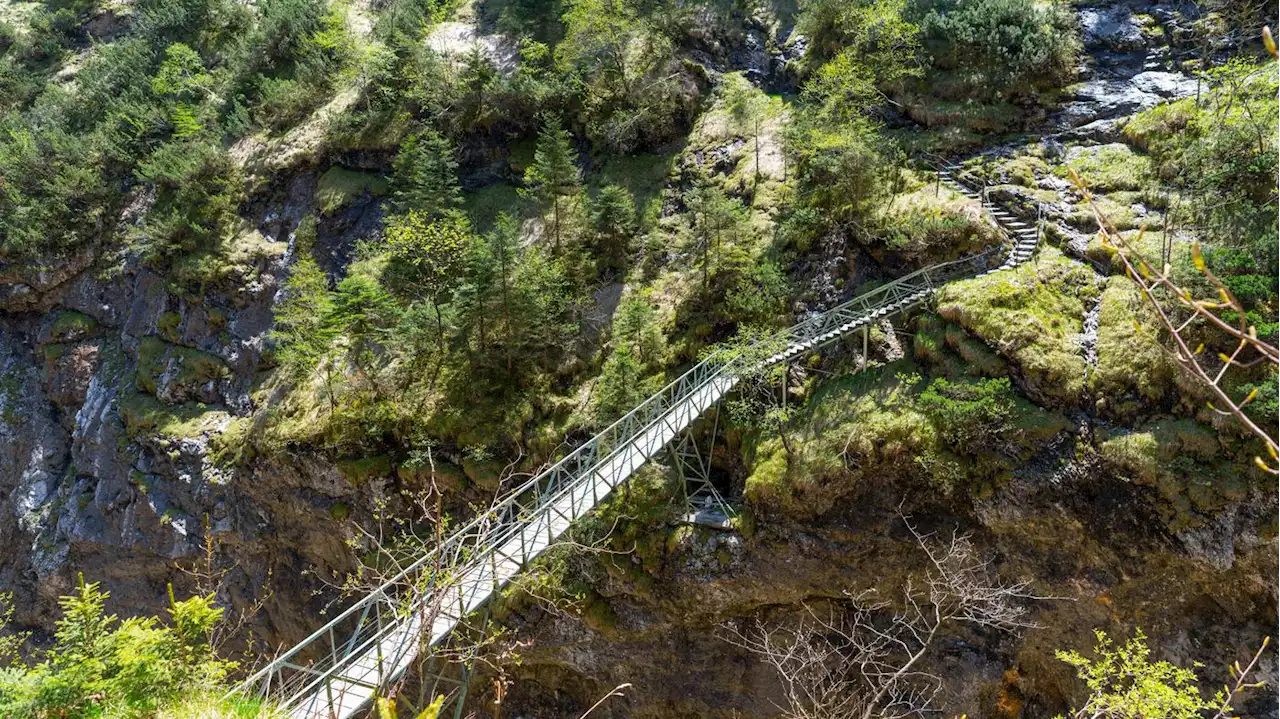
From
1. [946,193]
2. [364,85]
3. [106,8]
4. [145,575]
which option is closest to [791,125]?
[946,193]

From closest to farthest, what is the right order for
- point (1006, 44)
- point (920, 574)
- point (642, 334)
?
1. point (920, 574)
2. point (642, 334)
3. point (1006, 44)

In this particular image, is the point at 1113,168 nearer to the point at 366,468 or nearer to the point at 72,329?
the point at 366,468

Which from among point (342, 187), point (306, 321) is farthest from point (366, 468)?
point (342, 187)

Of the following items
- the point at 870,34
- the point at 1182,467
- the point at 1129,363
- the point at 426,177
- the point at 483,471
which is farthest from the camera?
the point at 426,177

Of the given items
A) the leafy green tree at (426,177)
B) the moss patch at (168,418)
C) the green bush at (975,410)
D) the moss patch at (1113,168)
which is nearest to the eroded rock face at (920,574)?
the green bush at (975,410)

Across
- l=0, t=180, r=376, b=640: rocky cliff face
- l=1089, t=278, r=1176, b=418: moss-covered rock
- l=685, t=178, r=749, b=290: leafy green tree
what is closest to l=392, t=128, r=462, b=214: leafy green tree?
l=0, t=180, r=376, b=640: rocky cliff face

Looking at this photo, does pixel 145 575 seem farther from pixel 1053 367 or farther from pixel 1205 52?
pixel 1205 52

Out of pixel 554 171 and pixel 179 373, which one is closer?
pixel 554 171

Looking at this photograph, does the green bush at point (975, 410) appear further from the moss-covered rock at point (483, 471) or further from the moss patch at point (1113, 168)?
the moss-covered rock at point (483, 471)
